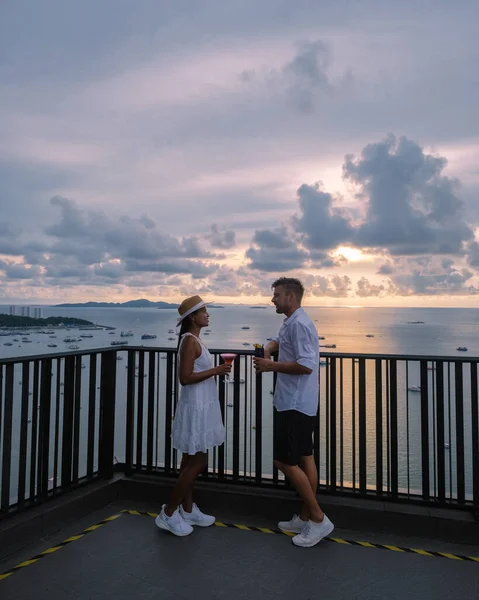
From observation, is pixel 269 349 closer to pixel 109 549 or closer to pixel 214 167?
pixel 109 549

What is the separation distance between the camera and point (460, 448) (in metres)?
3.58

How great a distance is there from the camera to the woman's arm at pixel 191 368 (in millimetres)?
3311

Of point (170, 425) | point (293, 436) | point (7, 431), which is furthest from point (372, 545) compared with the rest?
point (7, 431)

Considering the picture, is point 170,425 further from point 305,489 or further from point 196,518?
point 305,489

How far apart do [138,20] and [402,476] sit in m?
33.5

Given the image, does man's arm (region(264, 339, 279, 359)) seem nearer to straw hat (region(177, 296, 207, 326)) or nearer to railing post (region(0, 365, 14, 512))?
straw hat (region(177, 296, 207, 326))

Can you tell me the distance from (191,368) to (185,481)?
0.85 metres

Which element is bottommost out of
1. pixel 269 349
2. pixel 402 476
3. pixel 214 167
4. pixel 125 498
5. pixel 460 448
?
pixel 402 476

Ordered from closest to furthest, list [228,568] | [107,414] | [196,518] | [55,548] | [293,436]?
[228,568] → [55,548] → [293,436] → [196,518] → [107,414]

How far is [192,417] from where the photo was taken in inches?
134

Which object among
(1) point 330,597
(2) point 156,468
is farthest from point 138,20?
(1) point 330,597

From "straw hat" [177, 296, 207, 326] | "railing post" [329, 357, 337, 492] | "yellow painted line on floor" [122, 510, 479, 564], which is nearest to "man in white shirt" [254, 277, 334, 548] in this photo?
"yellow painted line on floor" [122, 510, 479, 564]

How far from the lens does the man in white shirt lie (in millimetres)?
3195

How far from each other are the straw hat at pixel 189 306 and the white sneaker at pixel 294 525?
1.77m
